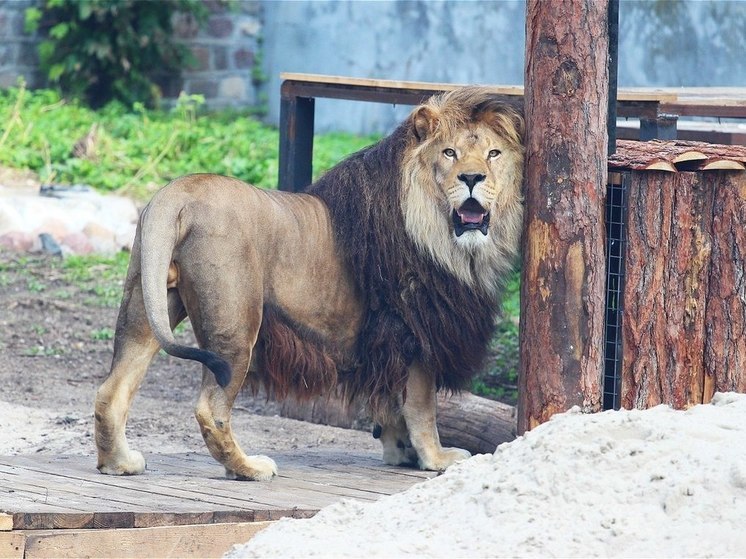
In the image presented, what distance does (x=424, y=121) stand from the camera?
515cm

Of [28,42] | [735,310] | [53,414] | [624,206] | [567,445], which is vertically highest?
[28,42]

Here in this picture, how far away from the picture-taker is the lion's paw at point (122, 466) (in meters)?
4.95

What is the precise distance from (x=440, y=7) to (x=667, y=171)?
8515mm

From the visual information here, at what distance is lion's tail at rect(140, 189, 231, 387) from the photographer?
14.9 feet

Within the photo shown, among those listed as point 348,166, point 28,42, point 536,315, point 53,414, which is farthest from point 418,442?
point 28,42

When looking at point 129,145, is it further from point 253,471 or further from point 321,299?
point 253,471

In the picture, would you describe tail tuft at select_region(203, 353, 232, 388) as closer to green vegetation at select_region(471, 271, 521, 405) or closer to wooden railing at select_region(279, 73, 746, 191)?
wooden railing at select_region(279, 73, 746, 191)

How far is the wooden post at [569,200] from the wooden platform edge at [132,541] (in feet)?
4.21

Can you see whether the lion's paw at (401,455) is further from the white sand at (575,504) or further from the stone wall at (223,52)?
the stone wall at (223,52)

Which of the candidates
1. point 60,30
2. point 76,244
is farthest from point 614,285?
point 60,30

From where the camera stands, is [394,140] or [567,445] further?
[394,140]

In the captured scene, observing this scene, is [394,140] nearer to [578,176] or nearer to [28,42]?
[578,176]

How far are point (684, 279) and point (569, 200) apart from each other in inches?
20.0

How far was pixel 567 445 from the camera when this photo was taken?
157 inches
